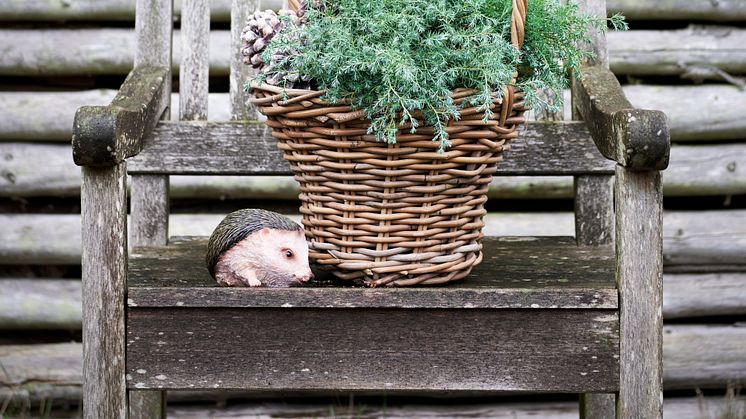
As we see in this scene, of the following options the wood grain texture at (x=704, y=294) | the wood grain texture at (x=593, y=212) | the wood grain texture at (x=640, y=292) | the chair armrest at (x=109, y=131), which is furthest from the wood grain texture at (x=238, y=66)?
the wood grain texture at (x=704, y=294)

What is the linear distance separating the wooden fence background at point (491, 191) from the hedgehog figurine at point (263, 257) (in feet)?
3.87

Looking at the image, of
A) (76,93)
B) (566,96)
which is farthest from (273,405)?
(566,96)

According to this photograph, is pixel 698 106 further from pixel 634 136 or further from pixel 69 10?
pixel 69 10

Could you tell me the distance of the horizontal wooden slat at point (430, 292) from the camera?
137 centimetres

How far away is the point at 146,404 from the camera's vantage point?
200 cm

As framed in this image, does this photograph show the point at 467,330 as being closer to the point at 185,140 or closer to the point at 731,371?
the point at 185,140

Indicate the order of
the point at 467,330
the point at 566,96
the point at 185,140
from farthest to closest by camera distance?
the point at 566,96 < the point at 185,140 < the point at 467,330

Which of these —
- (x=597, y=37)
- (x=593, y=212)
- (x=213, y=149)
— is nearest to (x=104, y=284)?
(x=213, y=149)

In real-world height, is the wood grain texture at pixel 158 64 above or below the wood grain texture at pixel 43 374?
above

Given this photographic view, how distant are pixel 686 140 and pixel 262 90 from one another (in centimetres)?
176

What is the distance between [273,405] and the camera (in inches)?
109

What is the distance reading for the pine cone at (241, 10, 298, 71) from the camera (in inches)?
56.0

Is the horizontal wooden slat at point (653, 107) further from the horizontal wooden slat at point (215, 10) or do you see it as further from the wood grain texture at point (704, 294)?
the wood grain texture at point (704, 294)

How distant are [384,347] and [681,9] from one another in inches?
70.9
